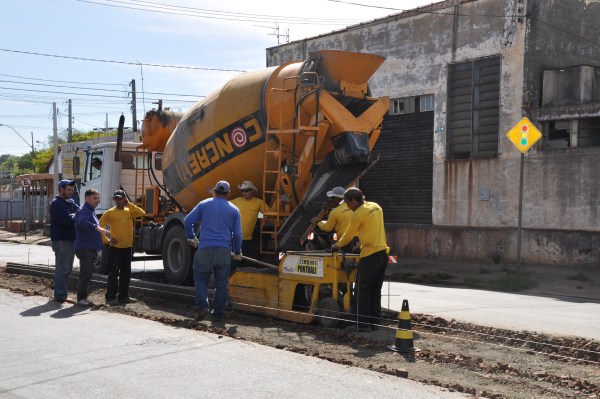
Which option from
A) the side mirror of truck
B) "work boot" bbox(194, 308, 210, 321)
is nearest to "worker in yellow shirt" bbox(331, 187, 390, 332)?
"work boot" bbox(194, 308, 210, 321)

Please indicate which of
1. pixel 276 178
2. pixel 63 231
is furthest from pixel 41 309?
pixel 276 178

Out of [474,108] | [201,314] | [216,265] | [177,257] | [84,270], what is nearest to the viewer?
[201,314]

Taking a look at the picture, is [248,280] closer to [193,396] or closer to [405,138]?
[193,396]

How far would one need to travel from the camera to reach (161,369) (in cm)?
665

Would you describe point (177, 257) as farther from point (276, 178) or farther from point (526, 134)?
point (526, 134)

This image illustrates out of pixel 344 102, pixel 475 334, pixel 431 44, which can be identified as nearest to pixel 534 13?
pixel 431 44

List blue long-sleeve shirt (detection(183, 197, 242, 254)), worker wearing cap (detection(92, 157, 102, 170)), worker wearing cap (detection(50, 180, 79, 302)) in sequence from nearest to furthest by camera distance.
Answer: blue long-sleeve shirt (detection(183, 197, 242, 254)) → worker wearing cap (detection(50, 180, 79, 302)) → worker wearing cap (detection(92, 157, 102, 170))

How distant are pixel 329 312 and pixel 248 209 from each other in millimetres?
2662

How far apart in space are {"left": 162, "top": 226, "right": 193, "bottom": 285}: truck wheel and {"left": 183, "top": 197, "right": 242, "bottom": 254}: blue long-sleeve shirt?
3035mm

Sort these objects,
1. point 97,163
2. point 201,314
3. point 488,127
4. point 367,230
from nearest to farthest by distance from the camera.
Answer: point 367,230, point 201,314, point 97,163, point 488,127

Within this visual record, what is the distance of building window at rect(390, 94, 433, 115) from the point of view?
21.7m

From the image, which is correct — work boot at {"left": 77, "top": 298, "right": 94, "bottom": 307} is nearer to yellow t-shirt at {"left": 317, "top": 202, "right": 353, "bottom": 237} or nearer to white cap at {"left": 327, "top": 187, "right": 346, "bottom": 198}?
yellow t-shirt at {"left": 317, "top": 202, "right": 353, "bottom": 237}

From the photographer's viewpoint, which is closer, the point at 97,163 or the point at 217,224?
the point at 217,224

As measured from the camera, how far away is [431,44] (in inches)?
842
